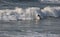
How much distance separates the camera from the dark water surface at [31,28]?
1622 centimetres

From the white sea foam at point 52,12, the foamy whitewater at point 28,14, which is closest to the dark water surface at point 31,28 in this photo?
the foamy whitewater at point 28,14

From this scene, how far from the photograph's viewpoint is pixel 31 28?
18.0m

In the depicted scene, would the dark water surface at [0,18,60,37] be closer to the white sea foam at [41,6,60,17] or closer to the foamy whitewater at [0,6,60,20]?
the foamy whitewater at [0,6,60,20]

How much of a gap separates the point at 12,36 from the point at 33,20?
5.43m

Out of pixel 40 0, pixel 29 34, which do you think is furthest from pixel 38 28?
pixel 40 0

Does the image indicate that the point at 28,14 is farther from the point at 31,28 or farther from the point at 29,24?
the point at 31,28

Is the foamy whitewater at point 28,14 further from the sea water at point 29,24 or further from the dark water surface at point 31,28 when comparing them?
the dark water surface at point 31,28

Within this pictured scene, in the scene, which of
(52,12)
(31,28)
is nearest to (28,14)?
(52,12)

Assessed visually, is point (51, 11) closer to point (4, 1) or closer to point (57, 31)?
point (57, 31)

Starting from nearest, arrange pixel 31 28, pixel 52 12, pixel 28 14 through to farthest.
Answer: pixel 31 28 → pixel 28 14 → pixel 52 12

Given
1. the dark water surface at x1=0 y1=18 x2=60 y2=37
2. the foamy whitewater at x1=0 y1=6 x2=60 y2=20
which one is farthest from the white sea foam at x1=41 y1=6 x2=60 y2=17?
the dark water surface at x1=0 y1=18 x2=60 y2=37

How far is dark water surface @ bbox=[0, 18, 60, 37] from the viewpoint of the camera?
16.2m

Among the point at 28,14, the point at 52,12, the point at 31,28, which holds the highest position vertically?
the point at 28,14

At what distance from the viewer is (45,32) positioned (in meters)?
16.8
